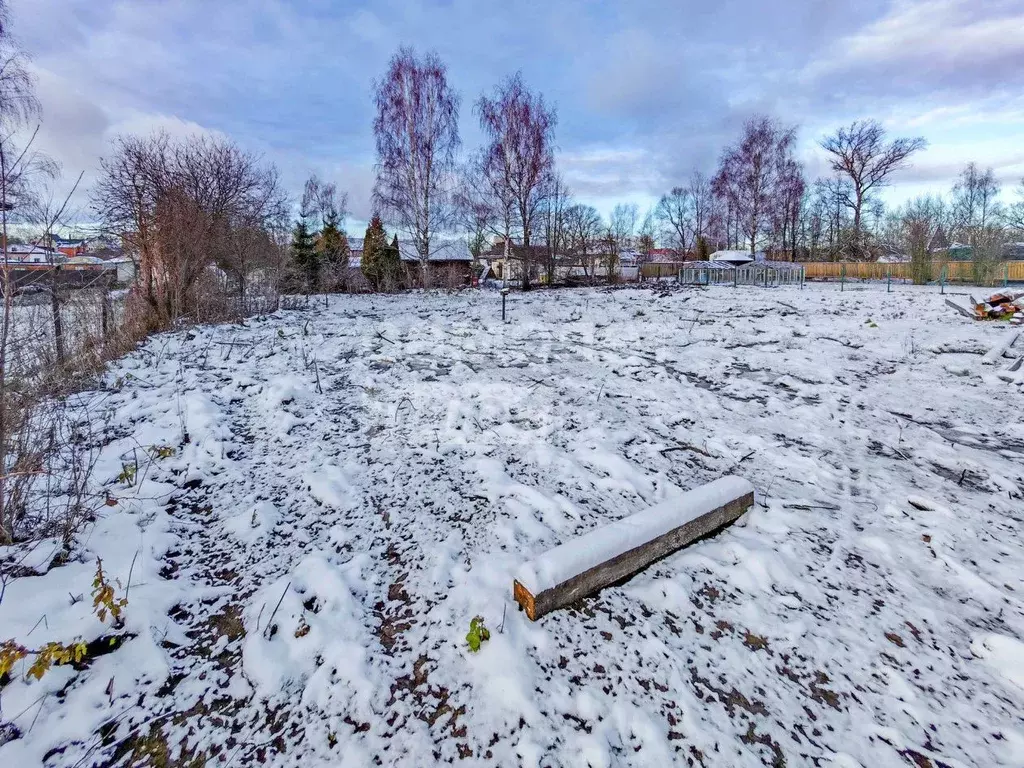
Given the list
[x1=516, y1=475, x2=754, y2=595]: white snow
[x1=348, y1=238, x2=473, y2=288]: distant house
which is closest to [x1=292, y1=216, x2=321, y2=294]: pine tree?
[x1=348, y1=238, x2=473, y2=288]: distant house

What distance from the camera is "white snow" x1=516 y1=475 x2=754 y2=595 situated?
71.6 inches

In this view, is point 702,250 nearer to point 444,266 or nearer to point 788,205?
point 788,205

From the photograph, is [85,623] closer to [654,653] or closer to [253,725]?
[253,725]

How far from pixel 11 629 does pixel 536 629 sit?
182 cm

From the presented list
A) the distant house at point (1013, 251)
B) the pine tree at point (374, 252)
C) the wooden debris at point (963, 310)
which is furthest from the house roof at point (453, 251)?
the distant house at point (1013, 251)

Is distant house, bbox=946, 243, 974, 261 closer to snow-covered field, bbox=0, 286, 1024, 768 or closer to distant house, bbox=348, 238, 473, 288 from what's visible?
distant house, bbox=348, 238, 473, 288

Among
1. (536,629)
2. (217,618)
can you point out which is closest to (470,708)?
(536,629)

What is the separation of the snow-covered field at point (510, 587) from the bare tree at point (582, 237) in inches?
838

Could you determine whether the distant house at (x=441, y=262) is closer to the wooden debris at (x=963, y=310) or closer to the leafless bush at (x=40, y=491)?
the wooden debris at (x=963, y=310)

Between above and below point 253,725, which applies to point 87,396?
above

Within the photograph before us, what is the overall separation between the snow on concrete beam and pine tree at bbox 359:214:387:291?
17.6m

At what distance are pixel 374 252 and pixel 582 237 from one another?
37.1 feet

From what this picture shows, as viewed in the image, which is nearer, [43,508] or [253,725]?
[253,725]

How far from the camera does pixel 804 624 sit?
1793mm
